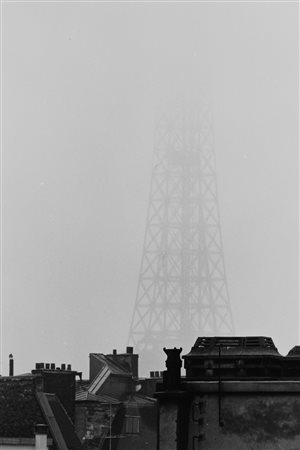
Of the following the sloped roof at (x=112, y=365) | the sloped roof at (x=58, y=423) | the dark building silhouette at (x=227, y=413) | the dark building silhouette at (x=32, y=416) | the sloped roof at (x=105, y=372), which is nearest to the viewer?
the dark building silhouette at (x=227, y=413)

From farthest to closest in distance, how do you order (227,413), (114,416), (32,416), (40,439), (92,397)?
(92,397) < (114,416) < (32,416) < (40,439) < (227,413)

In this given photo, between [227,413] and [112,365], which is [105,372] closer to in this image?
[112,365]

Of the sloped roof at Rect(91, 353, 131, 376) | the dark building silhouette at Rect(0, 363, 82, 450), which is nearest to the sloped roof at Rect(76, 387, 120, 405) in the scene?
the sloped roof at Rect(91, 353, 131, 376)

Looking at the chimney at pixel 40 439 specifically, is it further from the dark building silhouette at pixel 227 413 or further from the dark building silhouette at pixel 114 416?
the dark building silhouette at pixel 227 413

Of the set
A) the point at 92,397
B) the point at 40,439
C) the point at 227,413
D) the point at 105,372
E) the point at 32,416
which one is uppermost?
the point at 105,372

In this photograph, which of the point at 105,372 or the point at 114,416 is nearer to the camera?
the point at 114,416

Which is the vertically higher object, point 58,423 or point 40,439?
point 58,423

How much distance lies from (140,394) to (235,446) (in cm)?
5101

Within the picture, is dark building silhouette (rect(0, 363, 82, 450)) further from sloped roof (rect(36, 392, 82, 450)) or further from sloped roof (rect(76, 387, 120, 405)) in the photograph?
sloped roof (rect(76, 387, 120, 405))

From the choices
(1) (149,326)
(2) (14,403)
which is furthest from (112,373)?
(1) (149,326)

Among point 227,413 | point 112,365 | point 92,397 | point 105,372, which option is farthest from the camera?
point 112,365

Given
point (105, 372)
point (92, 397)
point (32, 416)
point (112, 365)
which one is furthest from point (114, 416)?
point (112, 365)

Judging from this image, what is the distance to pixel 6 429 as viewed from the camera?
69000 millimetres

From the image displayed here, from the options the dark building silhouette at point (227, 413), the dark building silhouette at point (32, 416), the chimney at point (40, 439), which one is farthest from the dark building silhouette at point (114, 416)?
the dark building silhouette at point (227, 413)
